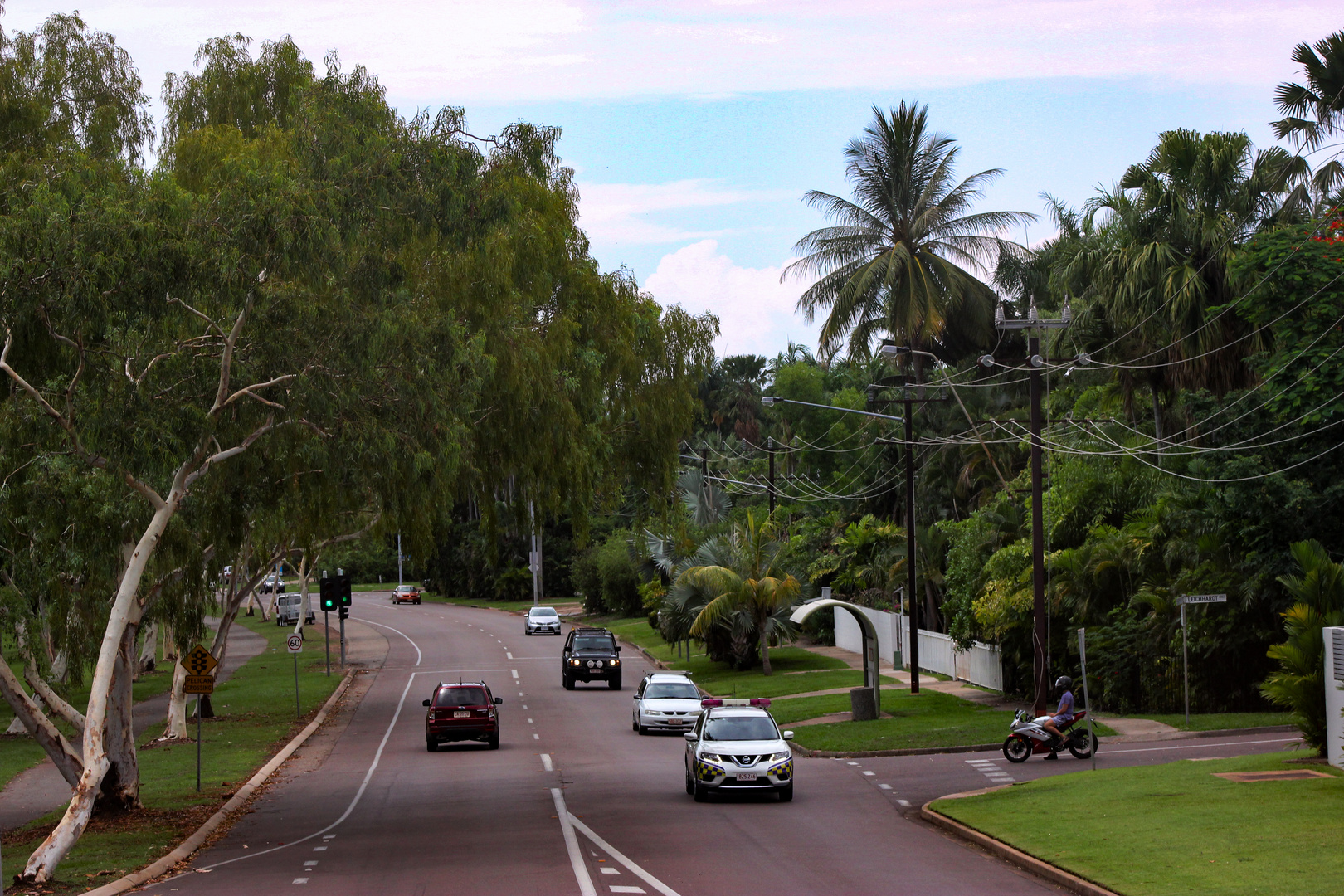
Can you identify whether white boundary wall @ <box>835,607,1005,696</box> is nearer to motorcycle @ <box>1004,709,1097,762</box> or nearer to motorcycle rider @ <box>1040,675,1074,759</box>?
motorcycle @ <box>1004,709,1097,762</box>

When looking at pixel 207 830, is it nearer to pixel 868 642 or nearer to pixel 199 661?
pixel 199 661

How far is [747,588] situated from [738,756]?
78.2 feet

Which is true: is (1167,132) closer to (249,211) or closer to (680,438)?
(680,438)

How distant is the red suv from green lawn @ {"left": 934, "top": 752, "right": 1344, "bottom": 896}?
1316 centimetres

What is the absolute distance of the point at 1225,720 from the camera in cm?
2723

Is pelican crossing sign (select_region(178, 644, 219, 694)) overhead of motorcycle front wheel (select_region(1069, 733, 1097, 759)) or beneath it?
overhead

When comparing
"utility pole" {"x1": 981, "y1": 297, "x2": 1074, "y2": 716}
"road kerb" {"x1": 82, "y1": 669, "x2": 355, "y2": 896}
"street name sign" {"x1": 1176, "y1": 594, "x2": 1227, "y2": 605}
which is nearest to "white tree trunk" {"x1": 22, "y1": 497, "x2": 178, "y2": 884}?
"road kerb" {"x1": 82, "y1": 669, "x2": 355, "y2": 896}

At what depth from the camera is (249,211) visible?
52.5ft

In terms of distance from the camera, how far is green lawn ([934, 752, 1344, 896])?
12.9 metres

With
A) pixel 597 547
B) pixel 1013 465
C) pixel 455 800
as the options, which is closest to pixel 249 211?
pixel 455 800

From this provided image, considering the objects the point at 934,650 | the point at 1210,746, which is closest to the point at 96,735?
the point at 1210,746

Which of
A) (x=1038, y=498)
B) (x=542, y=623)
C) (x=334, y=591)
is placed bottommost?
(x=542, y=623)

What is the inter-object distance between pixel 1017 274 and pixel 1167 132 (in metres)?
25.6

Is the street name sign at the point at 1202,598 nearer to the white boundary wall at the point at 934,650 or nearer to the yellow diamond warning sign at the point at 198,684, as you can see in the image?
the white boundary wall at the point at 934,650
